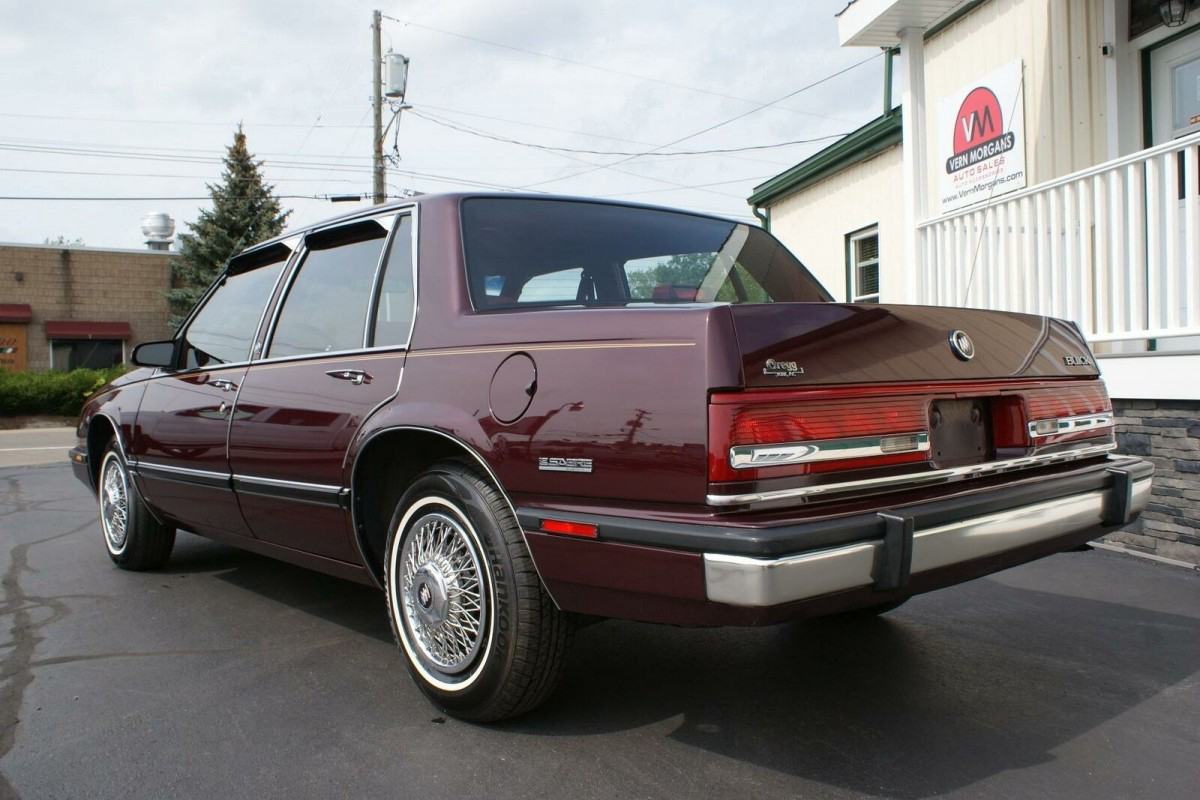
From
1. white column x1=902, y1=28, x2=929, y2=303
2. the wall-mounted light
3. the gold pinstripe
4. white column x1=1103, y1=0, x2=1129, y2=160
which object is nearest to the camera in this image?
the gold pinstripe

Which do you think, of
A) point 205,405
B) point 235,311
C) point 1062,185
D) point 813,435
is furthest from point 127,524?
point 1062,185

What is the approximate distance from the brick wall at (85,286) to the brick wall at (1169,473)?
3142cm

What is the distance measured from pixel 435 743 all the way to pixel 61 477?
33.7 ft

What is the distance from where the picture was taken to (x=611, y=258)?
350cm

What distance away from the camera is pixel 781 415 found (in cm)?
230

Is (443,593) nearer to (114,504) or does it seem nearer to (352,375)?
(352,375)

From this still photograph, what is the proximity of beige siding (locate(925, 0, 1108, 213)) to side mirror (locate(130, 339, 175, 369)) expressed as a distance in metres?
6.54

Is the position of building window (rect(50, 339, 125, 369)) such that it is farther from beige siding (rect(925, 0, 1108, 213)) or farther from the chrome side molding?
the chrome side molding

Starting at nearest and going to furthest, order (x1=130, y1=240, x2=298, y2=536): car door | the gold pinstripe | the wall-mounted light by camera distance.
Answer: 1. the gold pinstripe
2. (x1=130, y1=240, x2=298, y2=536): car door
3. the wall-mounted light

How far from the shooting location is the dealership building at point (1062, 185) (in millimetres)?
5090

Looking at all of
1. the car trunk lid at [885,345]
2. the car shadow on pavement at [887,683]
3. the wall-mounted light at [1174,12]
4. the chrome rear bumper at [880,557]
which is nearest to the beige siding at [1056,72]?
the wall-mounted light at [1174,12]

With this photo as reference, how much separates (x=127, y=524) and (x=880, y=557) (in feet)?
14.3

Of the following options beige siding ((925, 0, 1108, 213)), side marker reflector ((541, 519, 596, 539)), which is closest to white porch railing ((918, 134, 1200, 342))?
beige siding ((925, 0, 1108, 213))

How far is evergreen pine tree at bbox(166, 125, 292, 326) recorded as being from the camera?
32000mm
